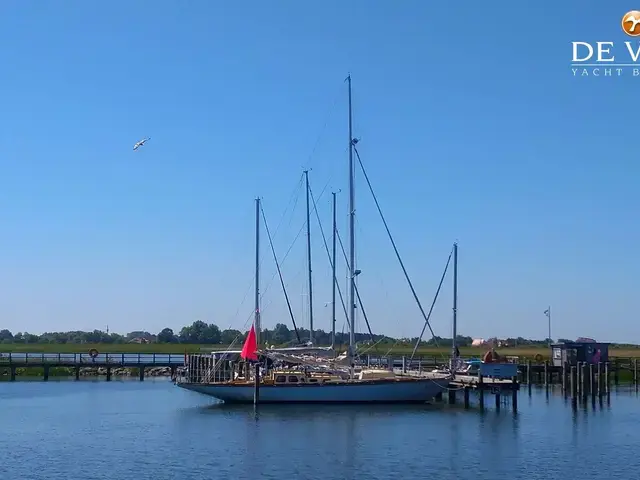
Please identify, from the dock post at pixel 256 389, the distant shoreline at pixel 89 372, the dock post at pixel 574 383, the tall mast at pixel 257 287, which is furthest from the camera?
the distant shoreline at pixel 89 372

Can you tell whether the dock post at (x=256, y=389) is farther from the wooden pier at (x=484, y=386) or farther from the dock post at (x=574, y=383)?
the dock post at (x=574, y=383)

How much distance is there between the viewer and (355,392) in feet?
197

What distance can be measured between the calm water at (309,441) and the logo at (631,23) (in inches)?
768

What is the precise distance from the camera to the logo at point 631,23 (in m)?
47.1

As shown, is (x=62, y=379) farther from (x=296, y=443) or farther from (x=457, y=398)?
(x=296, y=443)

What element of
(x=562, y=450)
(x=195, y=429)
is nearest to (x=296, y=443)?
(x=195, y=429)

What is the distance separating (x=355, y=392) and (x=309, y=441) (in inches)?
588

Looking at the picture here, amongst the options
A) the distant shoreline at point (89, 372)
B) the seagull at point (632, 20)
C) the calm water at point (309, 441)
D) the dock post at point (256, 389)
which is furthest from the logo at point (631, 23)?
the distant shoreline at point (89, 372)

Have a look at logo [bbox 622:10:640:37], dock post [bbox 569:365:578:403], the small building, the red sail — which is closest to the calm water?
dock post [bbox 569:365:578:403]

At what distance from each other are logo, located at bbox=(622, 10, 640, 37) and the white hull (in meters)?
24.3

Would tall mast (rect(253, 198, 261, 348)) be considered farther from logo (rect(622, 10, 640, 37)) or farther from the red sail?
logo (rect(622, 10, 640, 37))

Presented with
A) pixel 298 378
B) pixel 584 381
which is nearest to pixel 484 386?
pixel 584 381

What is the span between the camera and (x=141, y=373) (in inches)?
3504

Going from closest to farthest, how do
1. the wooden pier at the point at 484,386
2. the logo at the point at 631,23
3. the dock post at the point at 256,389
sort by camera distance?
the logo at the point at 631,23 → the wooden pier at the point at 484,386 → the dock post at the point at 256,389
